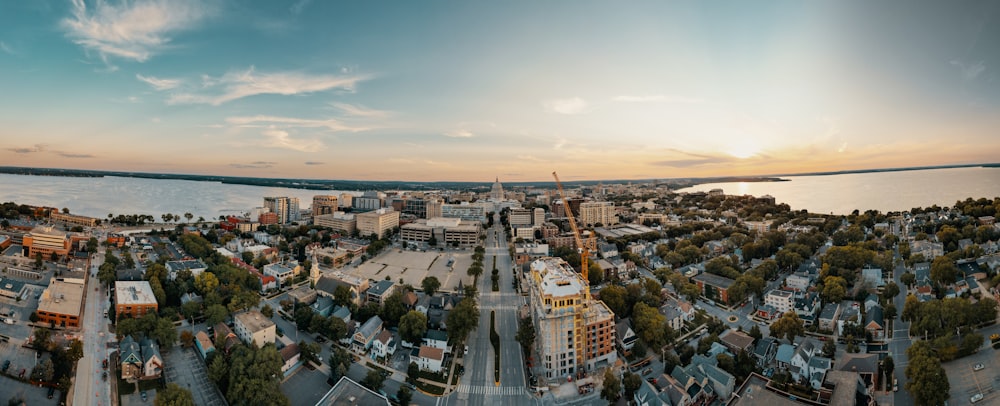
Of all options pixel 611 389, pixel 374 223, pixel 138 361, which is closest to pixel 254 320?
pixel 138 361

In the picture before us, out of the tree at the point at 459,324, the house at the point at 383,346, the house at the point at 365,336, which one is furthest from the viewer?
the tree at the point at 459,324

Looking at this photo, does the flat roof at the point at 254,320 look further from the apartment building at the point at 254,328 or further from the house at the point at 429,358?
the house at the point at 429,358

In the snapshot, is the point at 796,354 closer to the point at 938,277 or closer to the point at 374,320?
the point at 938,277

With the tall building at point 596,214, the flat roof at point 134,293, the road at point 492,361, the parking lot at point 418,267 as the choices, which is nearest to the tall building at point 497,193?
the tall building at point 596,214

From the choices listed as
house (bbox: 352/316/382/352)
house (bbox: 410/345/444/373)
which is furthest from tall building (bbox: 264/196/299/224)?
house (bbox: 410/345/444/373)

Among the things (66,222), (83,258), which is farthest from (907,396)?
(66,222)

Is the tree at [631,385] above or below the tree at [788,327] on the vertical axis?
below

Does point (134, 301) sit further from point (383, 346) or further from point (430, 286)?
point (430, 286)
